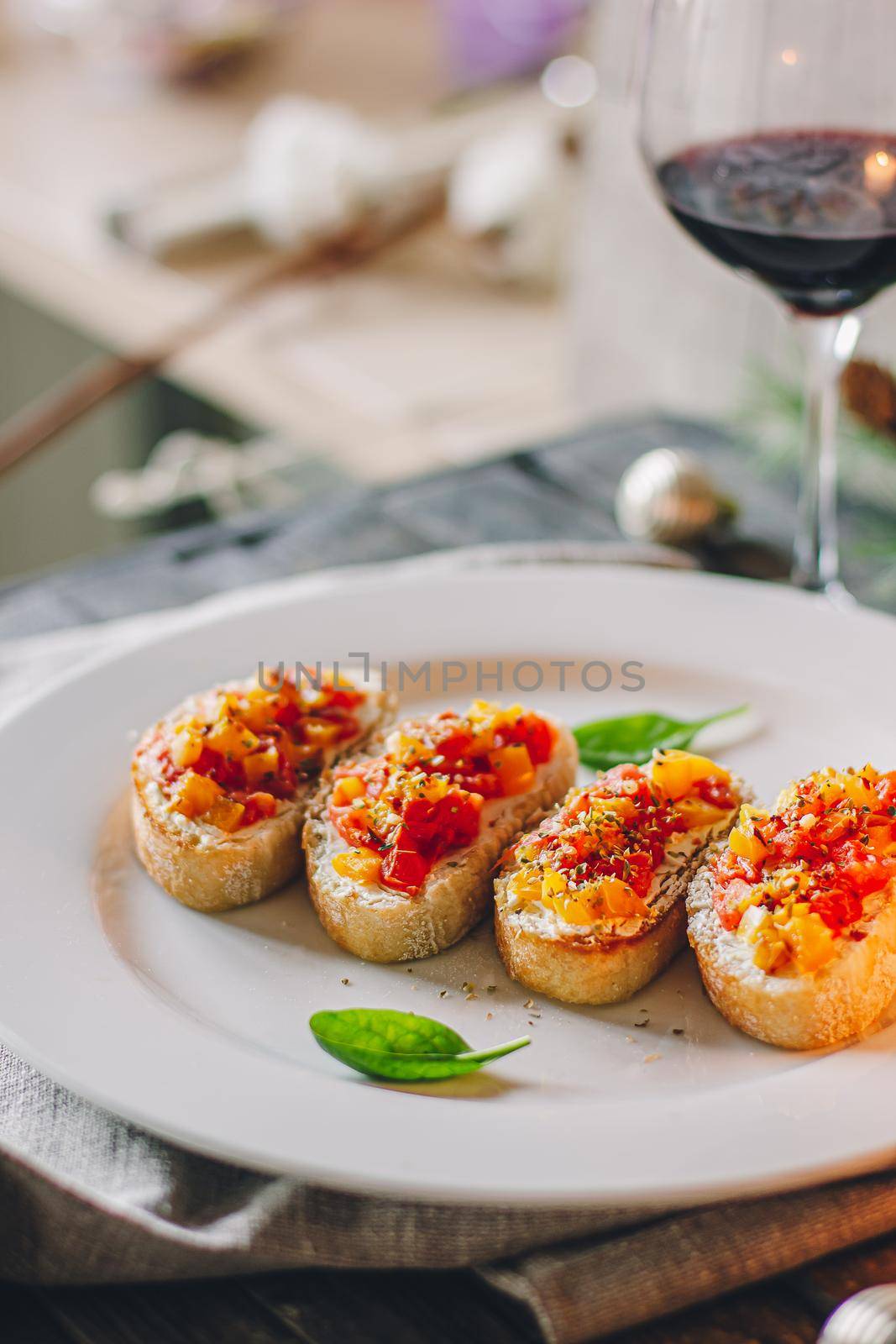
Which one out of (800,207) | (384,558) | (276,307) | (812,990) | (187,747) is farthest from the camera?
(276,307)

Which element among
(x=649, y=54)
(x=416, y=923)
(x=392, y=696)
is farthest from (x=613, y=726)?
(x=649, y=54)

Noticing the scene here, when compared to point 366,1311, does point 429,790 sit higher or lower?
higher

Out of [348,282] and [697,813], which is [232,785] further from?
[348,282]

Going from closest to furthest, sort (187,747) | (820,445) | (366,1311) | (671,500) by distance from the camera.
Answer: (366,1311) < (187,747) < (820,445) < (671,500)

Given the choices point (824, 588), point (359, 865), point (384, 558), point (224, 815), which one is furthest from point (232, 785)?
point (824, 588)

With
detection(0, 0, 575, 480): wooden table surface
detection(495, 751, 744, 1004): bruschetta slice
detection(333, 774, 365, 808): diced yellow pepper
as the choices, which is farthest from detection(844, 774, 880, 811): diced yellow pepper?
detection(0, 0, 575, 480): wooden table surface

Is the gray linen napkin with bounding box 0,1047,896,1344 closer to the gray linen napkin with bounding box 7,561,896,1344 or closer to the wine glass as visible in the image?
the gray linen napkin with bounding box 7,561,896,1344

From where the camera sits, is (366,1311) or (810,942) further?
(810,942)
